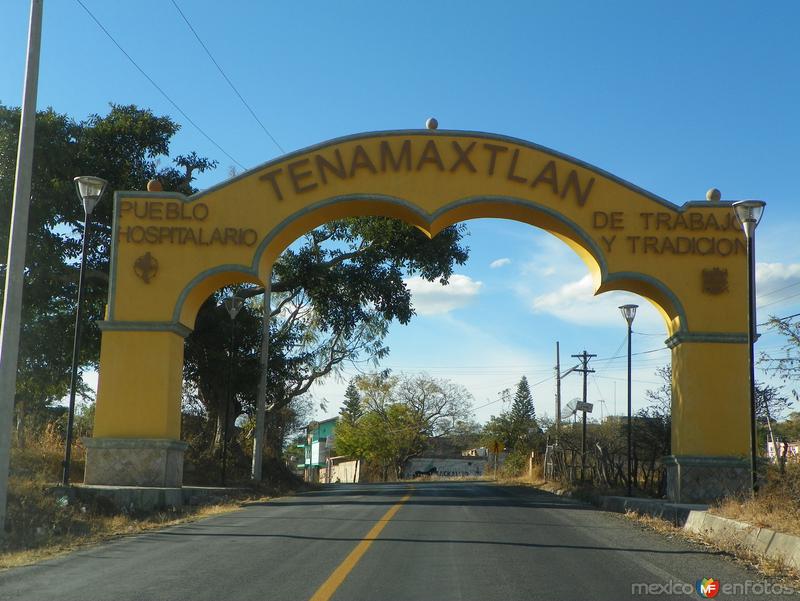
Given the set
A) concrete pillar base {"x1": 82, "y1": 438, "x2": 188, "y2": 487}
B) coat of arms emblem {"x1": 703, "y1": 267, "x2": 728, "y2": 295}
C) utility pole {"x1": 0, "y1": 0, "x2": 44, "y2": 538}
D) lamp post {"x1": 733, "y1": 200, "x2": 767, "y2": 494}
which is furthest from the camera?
coat of arms emblem {"x1": 703, "y1": 267, "x2": 728, "y2": 295}

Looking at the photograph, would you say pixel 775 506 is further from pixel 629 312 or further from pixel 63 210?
pixel 63 210

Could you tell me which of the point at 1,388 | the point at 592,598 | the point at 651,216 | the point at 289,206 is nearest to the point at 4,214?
the point at 289,206

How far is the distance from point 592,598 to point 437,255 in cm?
2076

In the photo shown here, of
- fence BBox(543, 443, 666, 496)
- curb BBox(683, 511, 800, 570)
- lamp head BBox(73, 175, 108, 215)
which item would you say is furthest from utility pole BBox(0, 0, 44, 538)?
fence BBox(543, 443, 666, 496)

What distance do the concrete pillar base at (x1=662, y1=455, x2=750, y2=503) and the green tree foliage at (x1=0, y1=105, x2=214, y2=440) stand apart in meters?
16.6

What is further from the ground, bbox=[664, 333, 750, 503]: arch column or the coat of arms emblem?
the coat of arms emblem

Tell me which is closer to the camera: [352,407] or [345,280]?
[345,280]

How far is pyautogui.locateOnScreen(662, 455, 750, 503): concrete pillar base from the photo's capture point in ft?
55.6

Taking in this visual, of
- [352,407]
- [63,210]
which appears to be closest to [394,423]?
[352,407]

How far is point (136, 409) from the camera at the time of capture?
17859 mm

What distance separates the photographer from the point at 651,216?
18.1 meters

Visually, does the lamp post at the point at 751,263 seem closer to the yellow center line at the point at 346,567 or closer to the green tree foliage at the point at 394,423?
the yellow center line at the point at 346,567

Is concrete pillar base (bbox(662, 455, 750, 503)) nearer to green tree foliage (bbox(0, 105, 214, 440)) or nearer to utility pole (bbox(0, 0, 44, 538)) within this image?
utility pole (bbox(0, 0, 44, 538))

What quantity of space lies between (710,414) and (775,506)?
20.6ft
